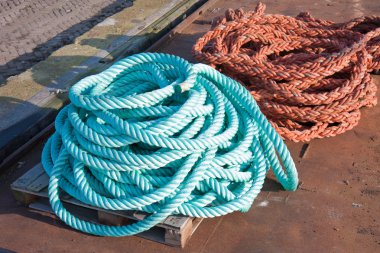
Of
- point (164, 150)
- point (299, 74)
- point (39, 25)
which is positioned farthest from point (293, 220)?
point (39, 25)

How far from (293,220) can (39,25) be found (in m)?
5.04

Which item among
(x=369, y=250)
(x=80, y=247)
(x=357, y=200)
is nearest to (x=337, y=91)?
(x=357, y=200)

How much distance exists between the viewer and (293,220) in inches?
109

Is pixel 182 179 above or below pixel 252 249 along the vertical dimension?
above

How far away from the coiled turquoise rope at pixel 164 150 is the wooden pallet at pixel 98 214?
0.21 feet

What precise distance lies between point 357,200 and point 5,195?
6.92 feet

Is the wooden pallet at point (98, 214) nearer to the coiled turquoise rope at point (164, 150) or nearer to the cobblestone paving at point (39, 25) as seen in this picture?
the coiled turquoise rope at point (164, 150)

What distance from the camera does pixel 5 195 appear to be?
121 inches

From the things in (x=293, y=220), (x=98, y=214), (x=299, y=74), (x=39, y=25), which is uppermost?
Answer: (x=299, y=74)

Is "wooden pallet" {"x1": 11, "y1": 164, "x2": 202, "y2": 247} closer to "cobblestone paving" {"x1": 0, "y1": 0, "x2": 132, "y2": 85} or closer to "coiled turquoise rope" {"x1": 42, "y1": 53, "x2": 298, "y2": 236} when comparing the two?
"coiled turquoise rope" {"x1": 42, "y1": 53, "x2": 298, "y2": 236}

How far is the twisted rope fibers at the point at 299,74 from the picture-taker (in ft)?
10.9

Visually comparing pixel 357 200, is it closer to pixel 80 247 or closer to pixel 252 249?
pixel 252 249

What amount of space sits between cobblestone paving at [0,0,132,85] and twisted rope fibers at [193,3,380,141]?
274 centimetres

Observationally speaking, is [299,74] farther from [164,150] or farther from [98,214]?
[98,214]
